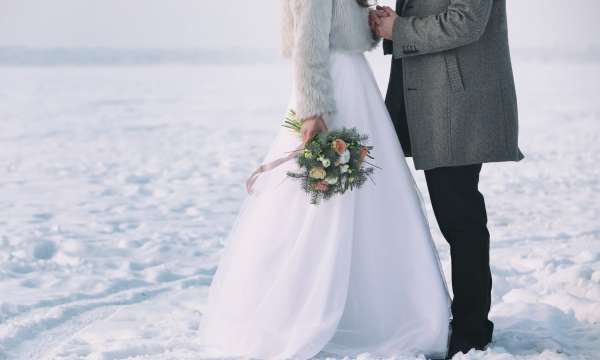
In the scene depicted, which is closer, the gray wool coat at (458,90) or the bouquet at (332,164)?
the bouquet at (332,164)

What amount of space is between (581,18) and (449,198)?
25.7 meters

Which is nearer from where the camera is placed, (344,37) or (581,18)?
(344,37)

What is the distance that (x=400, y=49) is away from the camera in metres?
2.89

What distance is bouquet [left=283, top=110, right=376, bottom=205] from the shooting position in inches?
108

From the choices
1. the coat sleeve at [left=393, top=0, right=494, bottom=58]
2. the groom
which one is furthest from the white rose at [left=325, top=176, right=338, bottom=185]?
the coat sleeve at [left=393, top=0, right=494, bottom=58]

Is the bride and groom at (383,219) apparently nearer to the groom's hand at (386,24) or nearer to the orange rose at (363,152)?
the groom's hand at (386,24)

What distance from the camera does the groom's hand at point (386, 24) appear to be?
9.54ft

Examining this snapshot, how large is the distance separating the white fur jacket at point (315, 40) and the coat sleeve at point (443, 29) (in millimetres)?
167

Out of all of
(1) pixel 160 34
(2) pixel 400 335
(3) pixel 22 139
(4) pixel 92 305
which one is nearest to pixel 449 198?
(2) pixel 400 335

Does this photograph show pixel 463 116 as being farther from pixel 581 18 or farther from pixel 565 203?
pixel 581 18

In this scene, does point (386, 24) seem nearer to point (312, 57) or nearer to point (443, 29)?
point (443, 29)

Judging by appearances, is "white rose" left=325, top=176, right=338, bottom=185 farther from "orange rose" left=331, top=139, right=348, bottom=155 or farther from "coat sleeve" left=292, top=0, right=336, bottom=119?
"coat sleeve" left=292, top=0, right=336, bottom=119

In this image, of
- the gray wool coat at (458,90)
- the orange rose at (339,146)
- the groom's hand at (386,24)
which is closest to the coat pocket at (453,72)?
the gray wool coat at (458,90)

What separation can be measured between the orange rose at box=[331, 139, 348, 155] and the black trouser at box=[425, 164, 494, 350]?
0.41 m
